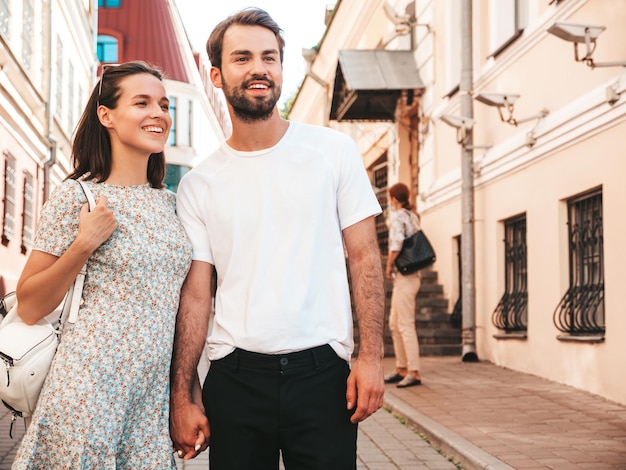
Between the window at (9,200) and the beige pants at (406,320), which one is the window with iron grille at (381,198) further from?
the beige pants at (406,320)

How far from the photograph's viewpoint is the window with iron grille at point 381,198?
2189 centimetres

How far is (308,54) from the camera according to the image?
96.5 feet

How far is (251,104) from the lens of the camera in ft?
10.1

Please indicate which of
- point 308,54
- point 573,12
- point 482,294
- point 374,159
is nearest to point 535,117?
point 573,12

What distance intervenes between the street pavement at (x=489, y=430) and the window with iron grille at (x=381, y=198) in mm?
11339

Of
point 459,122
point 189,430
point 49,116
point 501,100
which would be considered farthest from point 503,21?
point 189,430

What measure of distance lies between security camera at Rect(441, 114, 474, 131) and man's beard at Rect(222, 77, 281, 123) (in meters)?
10.5

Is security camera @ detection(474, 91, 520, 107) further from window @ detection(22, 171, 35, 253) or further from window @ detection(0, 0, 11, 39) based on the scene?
window @ detection(22, 171, 35, 253)

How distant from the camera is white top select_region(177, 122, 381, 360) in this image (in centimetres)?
297

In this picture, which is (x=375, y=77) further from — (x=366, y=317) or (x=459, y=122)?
(x=366, y=317)

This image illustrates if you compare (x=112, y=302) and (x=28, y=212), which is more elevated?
(x=28, y=212)

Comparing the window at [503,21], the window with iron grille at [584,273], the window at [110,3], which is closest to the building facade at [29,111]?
the window at [503,21]

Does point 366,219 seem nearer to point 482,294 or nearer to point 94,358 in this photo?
point 94,358

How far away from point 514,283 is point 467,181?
6.63 ft
